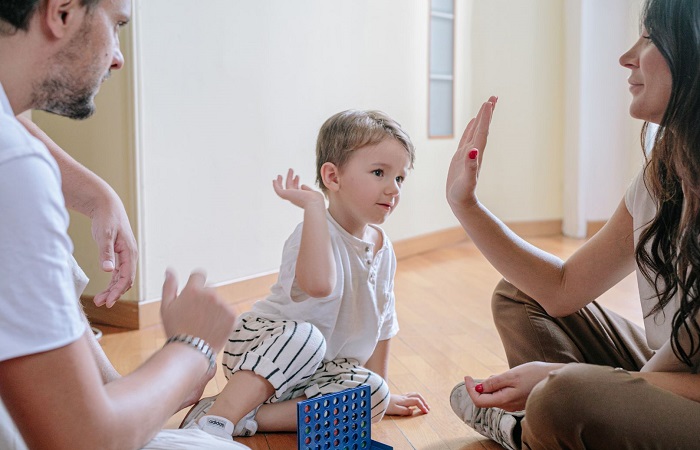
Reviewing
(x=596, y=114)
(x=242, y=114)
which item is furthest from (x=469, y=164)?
(x=596, y=114)

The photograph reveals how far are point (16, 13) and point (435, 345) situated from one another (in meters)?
1.91

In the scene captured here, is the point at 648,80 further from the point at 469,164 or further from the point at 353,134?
the point at 353,134

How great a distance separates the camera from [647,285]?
149 cm

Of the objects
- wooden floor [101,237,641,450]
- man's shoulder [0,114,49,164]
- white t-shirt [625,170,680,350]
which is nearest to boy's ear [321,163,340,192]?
wooden floor [101,237,641,450]

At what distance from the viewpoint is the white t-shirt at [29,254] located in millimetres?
729

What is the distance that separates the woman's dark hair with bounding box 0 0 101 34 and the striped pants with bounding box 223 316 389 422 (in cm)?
101

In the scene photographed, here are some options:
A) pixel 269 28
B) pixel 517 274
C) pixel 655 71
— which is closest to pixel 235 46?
pixel 269 28

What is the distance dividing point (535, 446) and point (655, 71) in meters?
0.61

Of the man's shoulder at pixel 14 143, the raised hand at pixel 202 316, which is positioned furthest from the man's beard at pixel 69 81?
the raised hand at pixel 202 316

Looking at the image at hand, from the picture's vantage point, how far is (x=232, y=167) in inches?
122

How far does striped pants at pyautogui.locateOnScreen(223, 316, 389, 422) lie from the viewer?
5.65ft

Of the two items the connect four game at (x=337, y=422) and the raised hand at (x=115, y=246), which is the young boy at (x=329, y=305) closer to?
the connect four game at (x=337, y=422)

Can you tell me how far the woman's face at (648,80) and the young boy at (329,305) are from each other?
2.13 feet

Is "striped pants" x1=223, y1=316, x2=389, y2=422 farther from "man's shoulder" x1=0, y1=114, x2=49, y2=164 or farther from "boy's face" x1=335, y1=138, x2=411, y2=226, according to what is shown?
"man's shoulder" x1=0, y1=114, x2=49, y2=164
